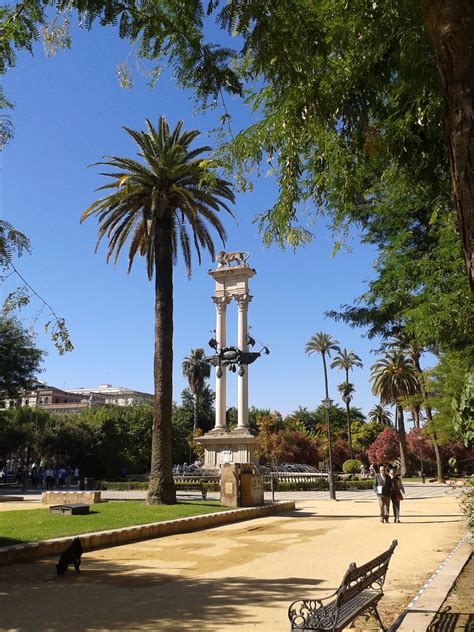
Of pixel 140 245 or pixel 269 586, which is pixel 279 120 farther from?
pixel 140 245

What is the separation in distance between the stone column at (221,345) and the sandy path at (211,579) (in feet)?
75.0

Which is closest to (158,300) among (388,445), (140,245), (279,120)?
(140,245)

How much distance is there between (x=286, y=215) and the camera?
6.43 metres

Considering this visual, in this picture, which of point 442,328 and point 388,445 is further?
point 388,445

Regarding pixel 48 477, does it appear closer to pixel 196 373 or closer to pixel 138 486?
pixel 138 486

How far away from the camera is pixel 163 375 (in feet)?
65.4

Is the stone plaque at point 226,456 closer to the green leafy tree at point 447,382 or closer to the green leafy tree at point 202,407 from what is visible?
the green leafy tree at point 447,382

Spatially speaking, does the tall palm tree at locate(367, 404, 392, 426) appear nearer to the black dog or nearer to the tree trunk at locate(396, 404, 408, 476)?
the tree trunk at locate(396, 404, 408, 476)

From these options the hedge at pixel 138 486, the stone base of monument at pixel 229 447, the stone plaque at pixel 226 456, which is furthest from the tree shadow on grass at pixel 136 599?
the stone plaque at pixel 226 456

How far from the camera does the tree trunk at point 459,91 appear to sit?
3.19 metres

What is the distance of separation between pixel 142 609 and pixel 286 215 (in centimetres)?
485

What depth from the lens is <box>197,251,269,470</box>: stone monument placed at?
35438 millimetres

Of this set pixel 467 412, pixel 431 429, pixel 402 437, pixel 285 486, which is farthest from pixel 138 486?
pixel 467 412

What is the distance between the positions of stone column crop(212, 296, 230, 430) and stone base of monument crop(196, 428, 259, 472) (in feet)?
5.15
